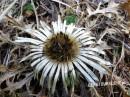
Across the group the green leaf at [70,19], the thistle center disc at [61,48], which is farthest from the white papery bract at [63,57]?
the green leaf at [70,19]

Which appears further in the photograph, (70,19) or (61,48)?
(70,19)

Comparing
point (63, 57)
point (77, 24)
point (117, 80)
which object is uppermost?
point (77, 24)

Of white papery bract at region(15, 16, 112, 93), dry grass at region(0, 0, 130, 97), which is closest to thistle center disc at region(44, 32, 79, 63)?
white papery bract at region(15, 16, 112, 93)

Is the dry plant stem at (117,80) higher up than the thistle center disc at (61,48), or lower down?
lower down

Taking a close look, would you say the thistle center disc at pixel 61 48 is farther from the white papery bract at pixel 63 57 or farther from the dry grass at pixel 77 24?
the dry grass at pixel 77 24

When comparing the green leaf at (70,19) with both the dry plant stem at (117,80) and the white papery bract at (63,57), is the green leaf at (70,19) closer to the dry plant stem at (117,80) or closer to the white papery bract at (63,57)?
the white papery bract at (63,57)

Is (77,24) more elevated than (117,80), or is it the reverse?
(77,24)

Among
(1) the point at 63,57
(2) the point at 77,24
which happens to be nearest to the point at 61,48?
(1) the point at 63,57

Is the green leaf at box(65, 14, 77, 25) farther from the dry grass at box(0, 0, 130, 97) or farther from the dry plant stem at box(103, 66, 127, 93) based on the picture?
the dry plant stem at box(103, 66, 127, 93)

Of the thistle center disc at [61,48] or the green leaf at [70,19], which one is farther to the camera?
the green leaf at [70,19]

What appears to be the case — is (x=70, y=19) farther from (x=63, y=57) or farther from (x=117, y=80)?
(x=117, y=80)

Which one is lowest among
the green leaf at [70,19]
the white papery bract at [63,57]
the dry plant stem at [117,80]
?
the dry plant stem at [117,80]
